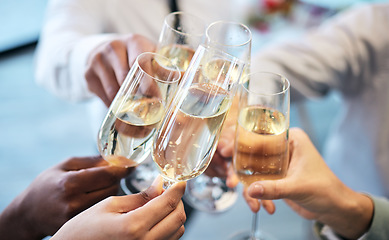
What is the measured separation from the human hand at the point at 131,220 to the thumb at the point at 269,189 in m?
0.18

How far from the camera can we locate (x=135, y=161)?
2.91ft

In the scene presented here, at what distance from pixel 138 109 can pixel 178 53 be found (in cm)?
26

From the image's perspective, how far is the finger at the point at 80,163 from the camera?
3.11ft

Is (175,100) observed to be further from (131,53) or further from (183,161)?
(131,53)

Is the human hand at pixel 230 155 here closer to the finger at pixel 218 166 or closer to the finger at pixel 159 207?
the finger at pixel 218 166

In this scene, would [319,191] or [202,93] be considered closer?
[202,93]

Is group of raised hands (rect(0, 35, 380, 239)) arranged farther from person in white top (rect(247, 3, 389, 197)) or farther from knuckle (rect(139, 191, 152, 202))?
person in white top (rect(247, 3, 389, 197))

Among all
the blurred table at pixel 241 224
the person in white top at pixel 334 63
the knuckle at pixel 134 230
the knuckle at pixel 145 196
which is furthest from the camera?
the blurred table at pixel 241 224

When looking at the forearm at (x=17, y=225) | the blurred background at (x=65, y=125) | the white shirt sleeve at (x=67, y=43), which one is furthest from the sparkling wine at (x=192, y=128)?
the blurred background at (x=65, y=125)

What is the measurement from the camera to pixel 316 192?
893 mm

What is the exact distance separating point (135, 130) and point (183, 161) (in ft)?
0.46

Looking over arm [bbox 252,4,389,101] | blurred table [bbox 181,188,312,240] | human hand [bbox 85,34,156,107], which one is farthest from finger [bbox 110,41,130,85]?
blurred table [bbox 181,188,312,240]

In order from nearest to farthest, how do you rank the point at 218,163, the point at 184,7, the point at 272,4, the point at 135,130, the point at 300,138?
the point at 135,130 → the point at 300,138 → the point at 218,163 → the point at 184,7 → the point at 272,4

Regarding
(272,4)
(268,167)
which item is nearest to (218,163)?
(268,167)
